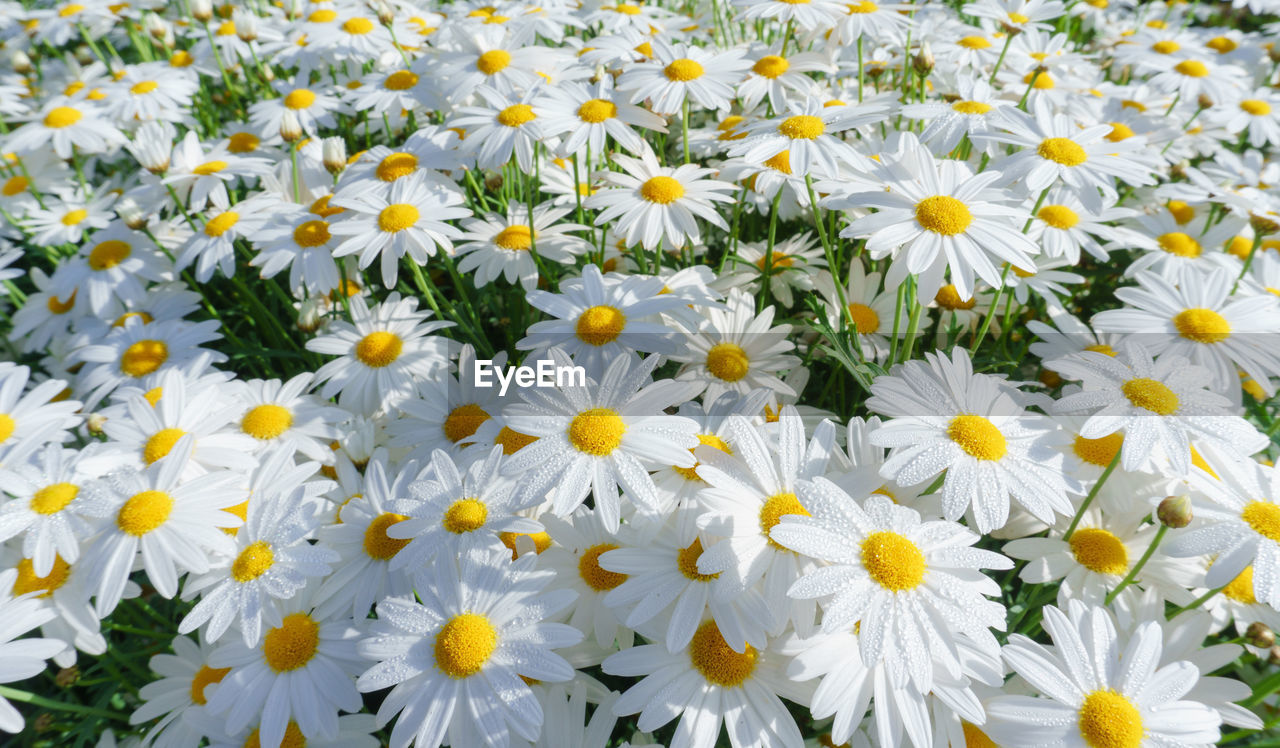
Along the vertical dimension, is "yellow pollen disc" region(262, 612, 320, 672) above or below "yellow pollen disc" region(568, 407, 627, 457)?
below

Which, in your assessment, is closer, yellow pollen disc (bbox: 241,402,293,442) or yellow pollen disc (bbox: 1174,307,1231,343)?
yellow pollen disc (bbox: 1174,307,1231,343)

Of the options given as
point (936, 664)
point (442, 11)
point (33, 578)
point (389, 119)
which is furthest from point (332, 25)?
point (936, 664)

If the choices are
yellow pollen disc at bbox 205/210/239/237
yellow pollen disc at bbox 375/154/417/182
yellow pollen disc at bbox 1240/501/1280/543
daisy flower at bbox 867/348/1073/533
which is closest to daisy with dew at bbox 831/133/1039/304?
daisy flower at bbox 867/348/1073/533

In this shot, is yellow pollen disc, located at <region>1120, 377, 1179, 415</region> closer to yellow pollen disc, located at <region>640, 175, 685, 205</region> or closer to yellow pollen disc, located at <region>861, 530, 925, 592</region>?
yellow pollen disc, located at <region>861, 530, 925, 592</region>

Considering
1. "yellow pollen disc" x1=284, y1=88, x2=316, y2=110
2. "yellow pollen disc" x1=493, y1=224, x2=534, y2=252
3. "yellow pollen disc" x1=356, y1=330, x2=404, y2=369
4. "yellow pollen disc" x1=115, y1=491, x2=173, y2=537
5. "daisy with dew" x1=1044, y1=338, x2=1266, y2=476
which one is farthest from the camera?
"yellow pollen disc" x1=284, y1=88, x2=316, y2=110

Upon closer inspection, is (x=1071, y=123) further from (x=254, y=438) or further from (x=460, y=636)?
(x=254, y=438)

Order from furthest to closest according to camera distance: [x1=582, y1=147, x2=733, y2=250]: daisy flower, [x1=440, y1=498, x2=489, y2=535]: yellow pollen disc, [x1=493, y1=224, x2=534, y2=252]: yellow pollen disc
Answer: [x1=493, y1=224, x2=534, y2=252]: yellow pollen disc, [x1=582, y1=147, x2=733, y2=250]: daisy flower, [x1=440, y1=498, x2=489, y2=535]: yellow pollen disc

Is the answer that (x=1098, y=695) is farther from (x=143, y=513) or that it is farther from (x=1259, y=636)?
(x=143, y=513)
